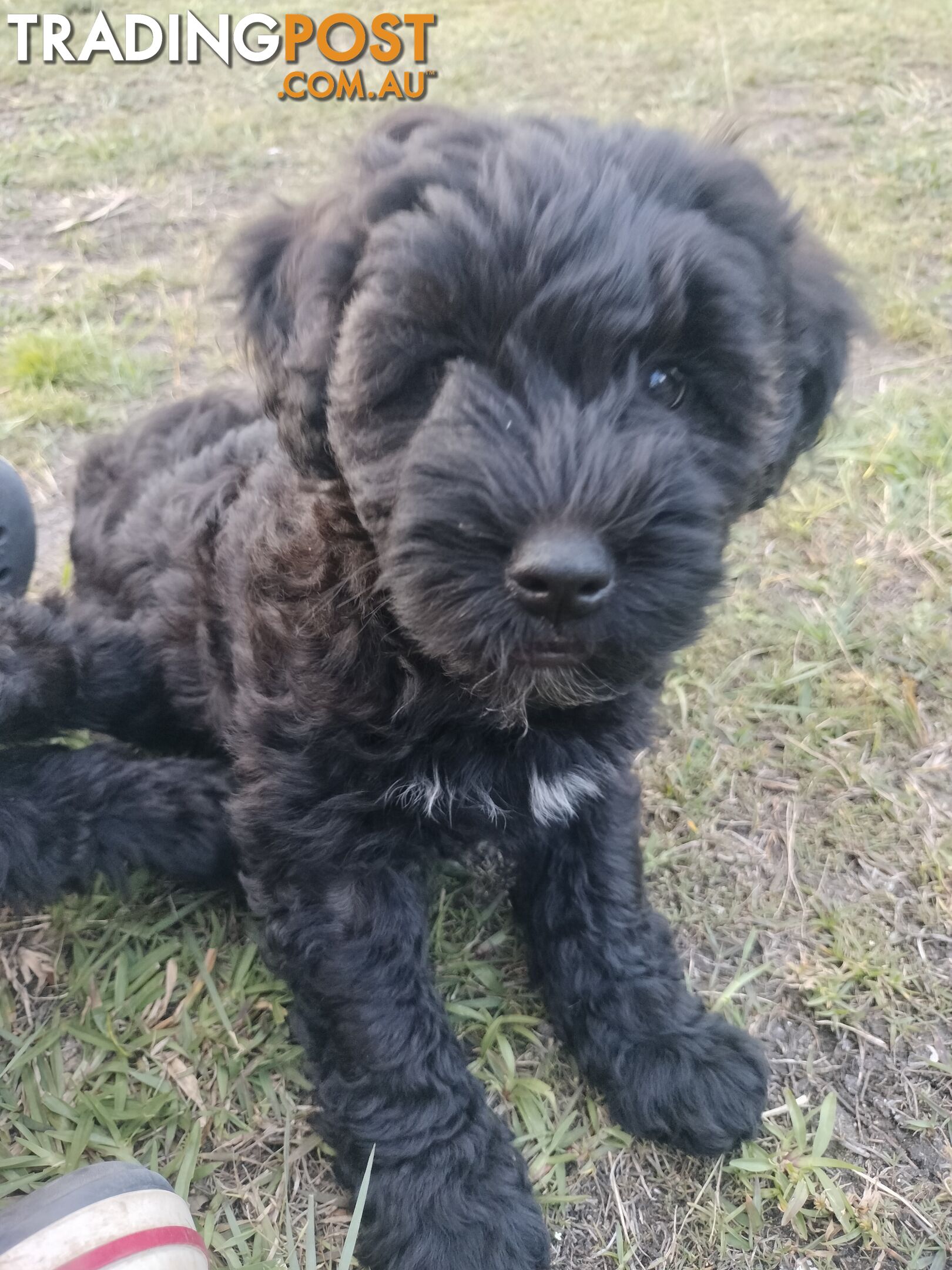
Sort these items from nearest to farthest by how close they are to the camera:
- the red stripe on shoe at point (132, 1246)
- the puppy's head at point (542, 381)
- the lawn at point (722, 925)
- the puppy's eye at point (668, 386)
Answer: the red stripe on shoe at point (132, 1246) < the puppy's head at point (542, 381) < the puppy's eye at point (668, 386) < the lawn at point (722, 925)

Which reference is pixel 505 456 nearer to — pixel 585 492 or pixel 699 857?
pixel 585 492

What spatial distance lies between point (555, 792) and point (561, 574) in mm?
663

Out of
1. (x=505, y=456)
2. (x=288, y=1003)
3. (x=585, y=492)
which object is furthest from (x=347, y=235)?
(x=288, y=1003)

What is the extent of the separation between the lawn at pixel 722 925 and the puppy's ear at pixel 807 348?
0.35 m

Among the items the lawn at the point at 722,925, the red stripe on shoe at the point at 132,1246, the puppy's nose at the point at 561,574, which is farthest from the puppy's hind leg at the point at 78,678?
the puppy's nose at the point at 561,574

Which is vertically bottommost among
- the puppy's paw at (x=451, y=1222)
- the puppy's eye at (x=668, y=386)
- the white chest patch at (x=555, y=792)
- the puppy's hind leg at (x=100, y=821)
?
the puppy's paw at (x=451, y=1222)

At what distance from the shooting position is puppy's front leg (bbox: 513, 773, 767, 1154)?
178 centimetres

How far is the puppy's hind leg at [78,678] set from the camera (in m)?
2.10

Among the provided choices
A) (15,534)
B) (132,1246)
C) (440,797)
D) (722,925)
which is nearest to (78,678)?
(15,534)

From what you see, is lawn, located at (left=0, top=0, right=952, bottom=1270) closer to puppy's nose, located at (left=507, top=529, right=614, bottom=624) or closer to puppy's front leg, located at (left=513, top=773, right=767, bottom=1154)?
puppy's front leg, located at (left=513, top=773, right=767, bottom=1154)

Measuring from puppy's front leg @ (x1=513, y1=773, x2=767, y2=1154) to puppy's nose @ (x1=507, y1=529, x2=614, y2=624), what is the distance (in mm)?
743

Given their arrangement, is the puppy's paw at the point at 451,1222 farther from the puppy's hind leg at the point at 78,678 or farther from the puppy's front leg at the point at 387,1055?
the puppy's hind leg at the point at 78,678

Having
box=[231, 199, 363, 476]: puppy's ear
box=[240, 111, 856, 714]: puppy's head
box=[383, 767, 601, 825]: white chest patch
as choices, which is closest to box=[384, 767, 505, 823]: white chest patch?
box=[383, 767, 601, 825]: white chest patch

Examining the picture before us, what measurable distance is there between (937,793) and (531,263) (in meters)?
1.67
